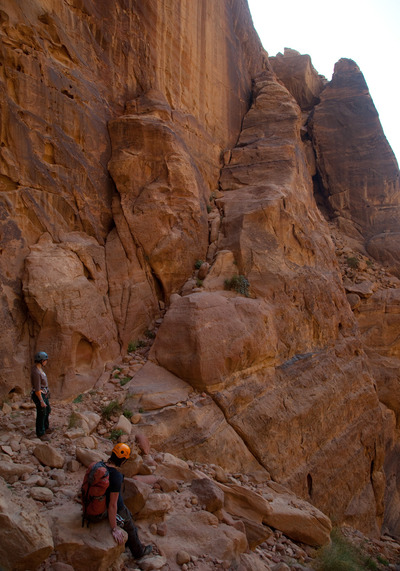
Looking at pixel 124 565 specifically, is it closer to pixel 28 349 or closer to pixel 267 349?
pixel 28 349

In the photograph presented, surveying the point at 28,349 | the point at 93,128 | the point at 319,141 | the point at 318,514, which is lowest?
the point at 318,514

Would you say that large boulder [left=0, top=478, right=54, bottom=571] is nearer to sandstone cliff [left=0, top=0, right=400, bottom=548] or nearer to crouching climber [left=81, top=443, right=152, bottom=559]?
crouching climber [left=81, top=443, right=152, bottom=559]

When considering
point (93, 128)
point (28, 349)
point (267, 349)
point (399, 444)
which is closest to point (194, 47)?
Result: point (93, 128)

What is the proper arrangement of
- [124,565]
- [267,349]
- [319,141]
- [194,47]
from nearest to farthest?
[124,565] → [267,349] → [194,47] → [319,141]

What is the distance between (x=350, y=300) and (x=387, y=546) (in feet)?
26.9

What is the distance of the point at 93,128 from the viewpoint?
9703mm

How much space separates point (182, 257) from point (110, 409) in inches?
189

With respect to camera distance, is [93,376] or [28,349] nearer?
[28,349]

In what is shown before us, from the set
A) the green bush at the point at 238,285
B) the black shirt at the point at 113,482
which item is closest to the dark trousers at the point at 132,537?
the black shirt at the point at 113,482

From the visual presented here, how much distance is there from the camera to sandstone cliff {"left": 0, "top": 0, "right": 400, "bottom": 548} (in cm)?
778

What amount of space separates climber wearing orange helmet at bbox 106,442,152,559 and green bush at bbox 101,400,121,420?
8.23ft

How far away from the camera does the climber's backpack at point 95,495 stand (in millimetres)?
4156

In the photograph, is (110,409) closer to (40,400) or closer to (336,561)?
(40,400)

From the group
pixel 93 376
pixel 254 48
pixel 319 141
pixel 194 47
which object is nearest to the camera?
pixel 93 376
